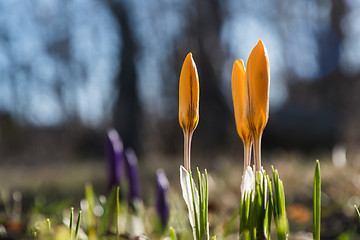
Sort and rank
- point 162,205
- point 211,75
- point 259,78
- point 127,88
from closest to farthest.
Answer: point 259,78 → point 162,205 → point 127,88 → point 211,75

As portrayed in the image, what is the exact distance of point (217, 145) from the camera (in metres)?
9.02

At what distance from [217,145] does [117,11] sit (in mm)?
3831

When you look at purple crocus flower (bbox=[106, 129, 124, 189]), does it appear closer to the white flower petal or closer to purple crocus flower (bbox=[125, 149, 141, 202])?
purple crocus flower (bbox=[125, 149, 141, 202])

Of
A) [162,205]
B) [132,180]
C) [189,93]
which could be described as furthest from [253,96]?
[132,180]

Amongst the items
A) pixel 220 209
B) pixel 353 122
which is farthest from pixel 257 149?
pixel 353 122

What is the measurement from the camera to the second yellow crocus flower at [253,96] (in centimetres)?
72

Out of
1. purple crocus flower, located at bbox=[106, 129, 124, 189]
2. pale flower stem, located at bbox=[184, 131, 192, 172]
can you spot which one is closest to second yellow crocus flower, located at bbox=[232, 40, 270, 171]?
pale flower stem, located at bbox=[184, 131, 192, 172]

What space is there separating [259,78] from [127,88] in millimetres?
7278

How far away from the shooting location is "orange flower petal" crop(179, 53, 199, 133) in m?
0.78

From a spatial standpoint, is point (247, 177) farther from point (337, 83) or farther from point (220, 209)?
point (337, 83)

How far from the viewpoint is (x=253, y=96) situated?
2.46 feet

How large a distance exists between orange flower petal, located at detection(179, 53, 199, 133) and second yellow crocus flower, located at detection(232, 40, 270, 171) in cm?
9

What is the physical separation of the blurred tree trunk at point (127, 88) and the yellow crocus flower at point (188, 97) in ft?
23.3

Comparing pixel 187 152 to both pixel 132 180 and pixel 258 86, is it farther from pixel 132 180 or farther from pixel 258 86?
pixel 132 180
